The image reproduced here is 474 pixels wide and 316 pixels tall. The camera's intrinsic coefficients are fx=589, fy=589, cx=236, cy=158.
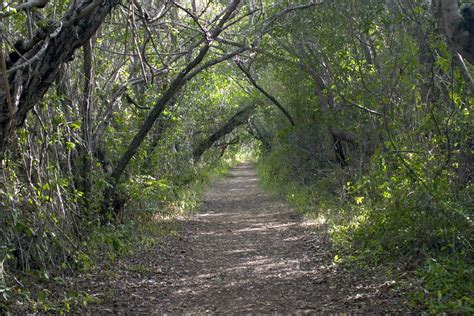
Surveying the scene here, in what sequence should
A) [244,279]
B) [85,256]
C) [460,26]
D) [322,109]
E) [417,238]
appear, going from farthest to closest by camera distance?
[322,109], [244,279], [85,256], [417,238], [460,26]

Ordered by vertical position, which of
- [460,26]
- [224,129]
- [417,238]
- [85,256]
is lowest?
[417,238]

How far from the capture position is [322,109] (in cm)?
1509

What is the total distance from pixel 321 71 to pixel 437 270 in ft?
25.2

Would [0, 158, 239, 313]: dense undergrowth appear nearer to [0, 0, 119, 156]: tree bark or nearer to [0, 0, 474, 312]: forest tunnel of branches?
[0, 0, 474, 312]: forest tunnel of branches

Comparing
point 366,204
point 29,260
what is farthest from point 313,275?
point 29,260

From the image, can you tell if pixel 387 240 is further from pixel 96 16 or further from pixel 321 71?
pixel 321 71

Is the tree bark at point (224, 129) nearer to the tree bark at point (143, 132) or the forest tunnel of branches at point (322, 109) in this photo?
the forest tunnel of branches at point (322, 109)

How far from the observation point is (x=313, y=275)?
25.5 ft

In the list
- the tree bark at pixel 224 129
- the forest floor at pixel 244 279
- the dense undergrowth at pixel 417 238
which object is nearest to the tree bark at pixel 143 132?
the forest floor at pixel 244 279

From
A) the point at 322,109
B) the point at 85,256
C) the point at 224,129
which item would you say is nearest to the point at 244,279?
the point at 85,256

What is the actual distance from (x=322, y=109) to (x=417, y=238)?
8.23 metres

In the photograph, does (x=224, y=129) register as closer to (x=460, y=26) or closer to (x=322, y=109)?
(x=322, y=109)

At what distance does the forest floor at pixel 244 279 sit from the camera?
6.39m

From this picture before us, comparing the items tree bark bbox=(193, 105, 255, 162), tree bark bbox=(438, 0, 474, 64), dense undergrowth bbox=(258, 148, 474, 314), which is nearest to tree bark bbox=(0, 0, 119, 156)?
tree bark bbox=(438, 0, 474, 64)
